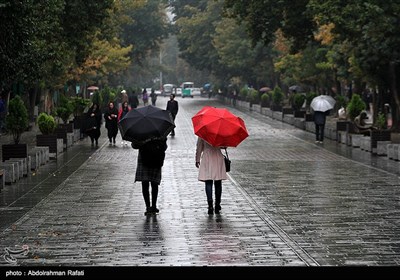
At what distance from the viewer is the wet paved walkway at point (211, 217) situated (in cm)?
1259

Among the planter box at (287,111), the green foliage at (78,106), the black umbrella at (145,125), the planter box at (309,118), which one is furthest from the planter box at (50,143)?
the planter box at (287,111)

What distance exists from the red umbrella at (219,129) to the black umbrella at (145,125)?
53cm

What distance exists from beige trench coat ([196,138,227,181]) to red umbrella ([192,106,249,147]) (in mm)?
274

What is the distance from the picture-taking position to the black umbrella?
1642 cm

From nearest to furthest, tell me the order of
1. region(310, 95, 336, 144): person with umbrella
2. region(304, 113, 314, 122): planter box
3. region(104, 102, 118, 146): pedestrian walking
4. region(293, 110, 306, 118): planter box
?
1. region(104, 102, 118, 146): pedestrian walking
2. region(310, 95, 336, 144): person with umbrella
3. region(304, 113, 314, 122): planter box
4. region(293, 110, 306, 118): planter box

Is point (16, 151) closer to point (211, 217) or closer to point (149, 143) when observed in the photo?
point (149, 143)

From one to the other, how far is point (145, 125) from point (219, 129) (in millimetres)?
1234

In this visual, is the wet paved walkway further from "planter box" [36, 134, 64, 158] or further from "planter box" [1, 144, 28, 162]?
"planter box" [36, 134, 64, 158]

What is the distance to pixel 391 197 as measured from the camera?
19.0m

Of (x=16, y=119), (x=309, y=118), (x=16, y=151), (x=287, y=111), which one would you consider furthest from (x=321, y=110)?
(x=287, y=111)

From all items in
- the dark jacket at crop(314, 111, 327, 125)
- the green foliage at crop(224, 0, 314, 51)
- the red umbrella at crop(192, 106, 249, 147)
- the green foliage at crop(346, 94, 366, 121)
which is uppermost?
the green foliage at crop(224, 0, 314, 51)

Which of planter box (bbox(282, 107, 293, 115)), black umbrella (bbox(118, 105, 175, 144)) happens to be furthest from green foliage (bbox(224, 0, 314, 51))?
black umbrella (bbox(118, 105, 175, 144))

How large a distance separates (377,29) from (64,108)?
38.3 feet
